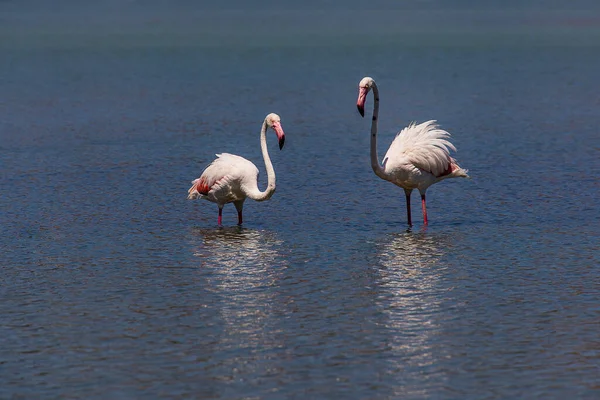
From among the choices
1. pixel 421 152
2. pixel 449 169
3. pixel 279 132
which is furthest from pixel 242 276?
pixel 449 169

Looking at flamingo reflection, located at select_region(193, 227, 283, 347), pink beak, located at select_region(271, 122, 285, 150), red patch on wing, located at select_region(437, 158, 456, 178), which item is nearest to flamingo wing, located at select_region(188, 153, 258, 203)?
flamingo reflection, located at select_region(193, 227, 283, 347)

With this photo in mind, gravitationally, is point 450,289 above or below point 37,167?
below

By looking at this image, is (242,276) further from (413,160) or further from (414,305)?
(413,160)

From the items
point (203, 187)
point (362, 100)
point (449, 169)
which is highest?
point (362, 100)

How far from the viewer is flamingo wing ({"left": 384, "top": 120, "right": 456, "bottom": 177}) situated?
16.2 metres

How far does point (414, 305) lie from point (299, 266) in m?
2.32

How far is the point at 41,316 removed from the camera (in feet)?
37.5

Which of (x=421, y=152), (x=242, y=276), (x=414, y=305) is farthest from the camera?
A: (x=421, y=152)

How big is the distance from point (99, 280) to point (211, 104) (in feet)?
73.2

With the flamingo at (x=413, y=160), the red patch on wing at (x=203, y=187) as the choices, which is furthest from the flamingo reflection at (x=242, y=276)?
the flamingo at (x=413, y=160)

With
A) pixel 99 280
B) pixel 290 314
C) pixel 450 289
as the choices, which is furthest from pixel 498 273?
pixel 99 280

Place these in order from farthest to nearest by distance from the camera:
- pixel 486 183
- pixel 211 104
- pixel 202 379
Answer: pixel 211 104, pixel 486 183, pixel 202 379

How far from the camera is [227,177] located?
52.8 feet

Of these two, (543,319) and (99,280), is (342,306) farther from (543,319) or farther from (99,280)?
(99,280)
